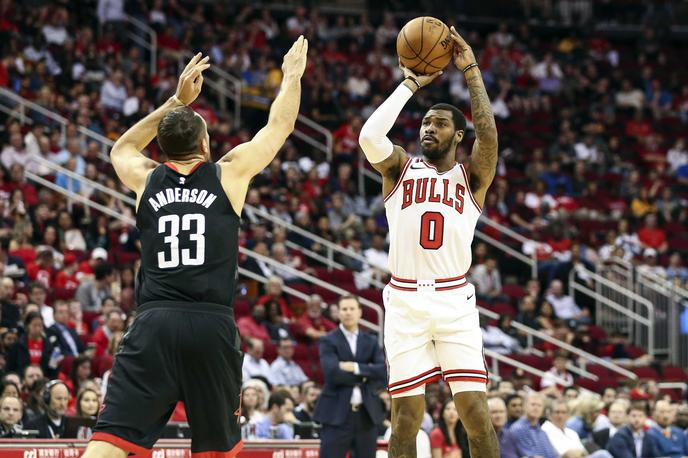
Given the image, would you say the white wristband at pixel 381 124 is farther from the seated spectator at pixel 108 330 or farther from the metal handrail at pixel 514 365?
the metal handrail at pixel 514 365

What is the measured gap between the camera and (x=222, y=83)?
78.1ft

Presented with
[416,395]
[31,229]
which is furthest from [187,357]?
[31,229]

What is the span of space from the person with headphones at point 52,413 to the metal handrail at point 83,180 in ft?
19.7

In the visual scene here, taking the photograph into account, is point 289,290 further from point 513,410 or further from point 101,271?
point 513,410

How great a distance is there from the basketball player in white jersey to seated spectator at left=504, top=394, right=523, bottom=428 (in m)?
5.65

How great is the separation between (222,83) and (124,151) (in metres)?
17.4

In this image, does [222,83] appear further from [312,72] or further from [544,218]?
[544,218]

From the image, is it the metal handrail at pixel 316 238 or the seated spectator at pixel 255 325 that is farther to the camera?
the metal handrail at pixel 316 238

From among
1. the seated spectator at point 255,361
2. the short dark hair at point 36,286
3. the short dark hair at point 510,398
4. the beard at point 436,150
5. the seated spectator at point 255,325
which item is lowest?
the short dark hair at point 510,398

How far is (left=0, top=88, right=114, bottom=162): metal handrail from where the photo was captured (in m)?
18.7

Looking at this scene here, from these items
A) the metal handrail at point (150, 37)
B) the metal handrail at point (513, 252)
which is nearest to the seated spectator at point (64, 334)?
the metal handrail at point (513, 252)

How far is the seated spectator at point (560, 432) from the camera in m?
12.7

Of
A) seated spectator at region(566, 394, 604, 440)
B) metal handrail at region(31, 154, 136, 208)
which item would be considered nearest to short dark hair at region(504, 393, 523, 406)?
seated spectator at region(566, 394, 604, 440)

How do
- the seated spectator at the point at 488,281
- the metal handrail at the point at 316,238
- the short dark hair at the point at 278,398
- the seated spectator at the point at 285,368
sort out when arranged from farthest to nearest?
the seated spectator at the point at 488,281 → the metal handrail at the point at 316,238 → the seated spectator at the point at 285,368 → the short dark hair at the point at 278,398
